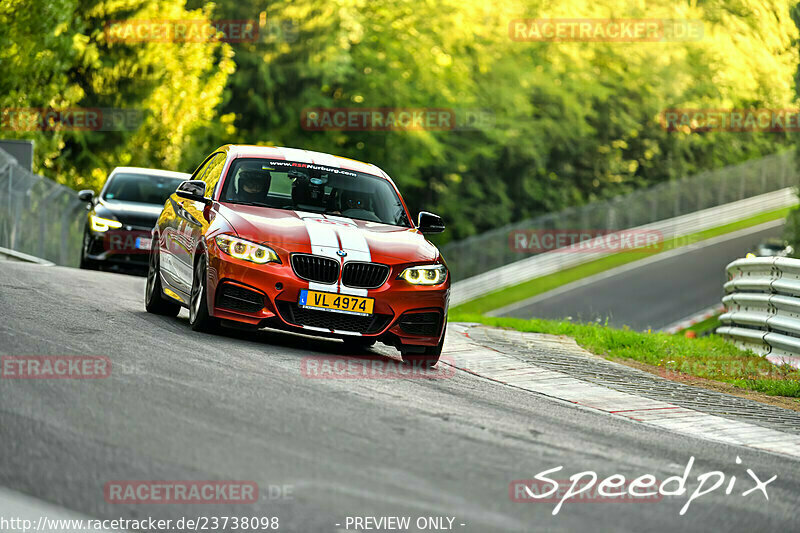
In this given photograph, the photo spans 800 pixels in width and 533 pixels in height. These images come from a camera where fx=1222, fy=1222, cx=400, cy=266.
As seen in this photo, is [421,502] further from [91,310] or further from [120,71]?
[120,71]

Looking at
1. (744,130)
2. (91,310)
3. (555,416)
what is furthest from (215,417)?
(744,130)

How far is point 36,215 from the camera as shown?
22.7 m

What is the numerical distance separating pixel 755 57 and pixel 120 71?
34.4 m

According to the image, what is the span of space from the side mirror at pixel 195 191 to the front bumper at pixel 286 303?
3.40 feet

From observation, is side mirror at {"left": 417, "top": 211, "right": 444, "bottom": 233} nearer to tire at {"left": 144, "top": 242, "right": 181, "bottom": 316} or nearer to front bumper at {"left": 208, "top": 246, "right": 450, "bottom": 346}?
front bumper at {"left": 208, "top": 246, "right": 450, "bottom": 346}

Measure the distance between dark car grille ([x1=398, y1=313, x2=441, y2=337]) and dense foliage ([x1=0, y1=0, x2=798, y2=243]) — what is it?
24.4 meters

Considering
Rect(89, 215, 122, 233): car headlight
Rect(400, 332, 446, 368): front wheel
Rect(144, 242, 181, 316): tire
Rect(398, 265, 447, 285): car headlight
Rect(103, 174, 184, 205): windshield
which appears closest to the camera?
Rect(398, 265, 447, 285): car headlight

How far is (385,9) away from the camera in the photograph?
54375 millimetres

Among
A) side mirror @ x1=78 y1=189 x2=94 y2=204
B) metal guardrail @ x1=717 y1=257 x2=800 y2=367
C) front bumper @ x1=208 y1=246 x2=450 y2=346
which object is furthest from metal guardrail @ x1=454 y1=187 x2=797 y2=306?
front bumper @ x1=208 y1=246 x2=450 y2=346

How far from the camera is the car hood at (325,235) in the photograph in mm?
10242

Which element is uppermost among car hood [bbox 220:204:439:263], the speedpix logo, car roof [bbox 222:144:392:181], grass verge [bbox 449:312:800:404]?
car roof [bbox 222:144:392:181]

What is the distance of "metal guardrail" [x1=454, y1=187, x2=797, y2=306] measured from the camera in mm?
44062

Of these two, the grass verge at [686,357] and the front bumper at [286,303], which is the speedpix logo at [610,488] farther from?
the grass verge at [686,357]

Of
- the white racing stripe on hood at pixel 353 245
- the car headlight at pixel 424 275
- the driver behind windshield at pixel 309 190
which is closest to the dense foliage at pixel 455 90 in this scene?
the driver behind windshield at pixel 309 190
